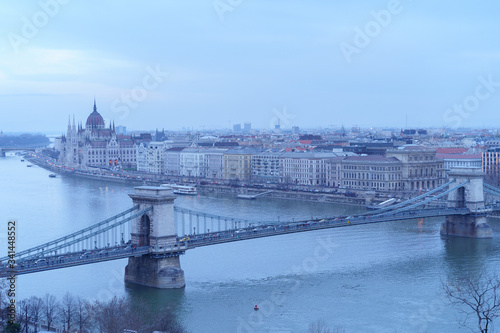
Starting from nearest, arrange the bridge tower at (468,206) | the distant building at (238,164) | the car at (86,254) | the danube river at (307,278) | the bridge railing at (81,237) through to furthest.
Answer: the danube river at (307,278) < the bridge railing at (81,237) < the car at (86,254) < the bridge tower at (468,206) < the distant building at (238,164)

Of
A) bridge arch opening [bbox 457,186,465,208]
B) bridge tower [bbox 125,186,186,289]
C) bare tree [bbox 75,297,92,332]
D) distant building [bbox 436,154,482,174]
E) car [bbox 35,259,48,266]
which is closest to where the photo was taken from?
bare tree [bbox 75,297,92,332]

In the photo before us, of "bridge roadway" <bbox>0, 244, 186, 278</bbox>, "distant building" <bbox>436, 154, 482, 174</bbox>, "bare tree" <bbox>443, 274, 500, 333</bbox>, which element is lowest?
"bare tree" <bbox>443, 274, 500, 333</bbox>

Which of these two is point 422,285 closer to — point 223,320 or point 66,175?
point 223,320

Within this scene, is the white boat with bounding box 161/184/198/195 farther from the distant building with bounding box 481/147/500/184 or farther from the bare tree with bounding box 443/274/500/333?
the bare tree with bounding box 443/274/500/333

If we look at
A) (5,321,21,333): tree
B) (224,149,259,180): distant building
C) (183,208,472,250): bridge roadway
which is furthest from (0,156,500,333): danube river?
(224,149,259,180): distant building

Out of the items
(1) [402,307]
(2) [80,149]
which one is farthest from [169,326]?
(2) [80,149]

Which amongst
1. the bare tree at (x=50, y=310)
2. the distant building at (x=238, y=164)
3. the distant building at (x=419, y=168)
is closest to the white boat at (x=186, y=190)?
the distant building at (x=238, y=164)

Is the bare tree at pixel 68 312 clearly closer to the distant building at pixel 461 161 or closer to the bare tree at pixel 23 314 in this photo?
the bare tree at pixel 23 314
